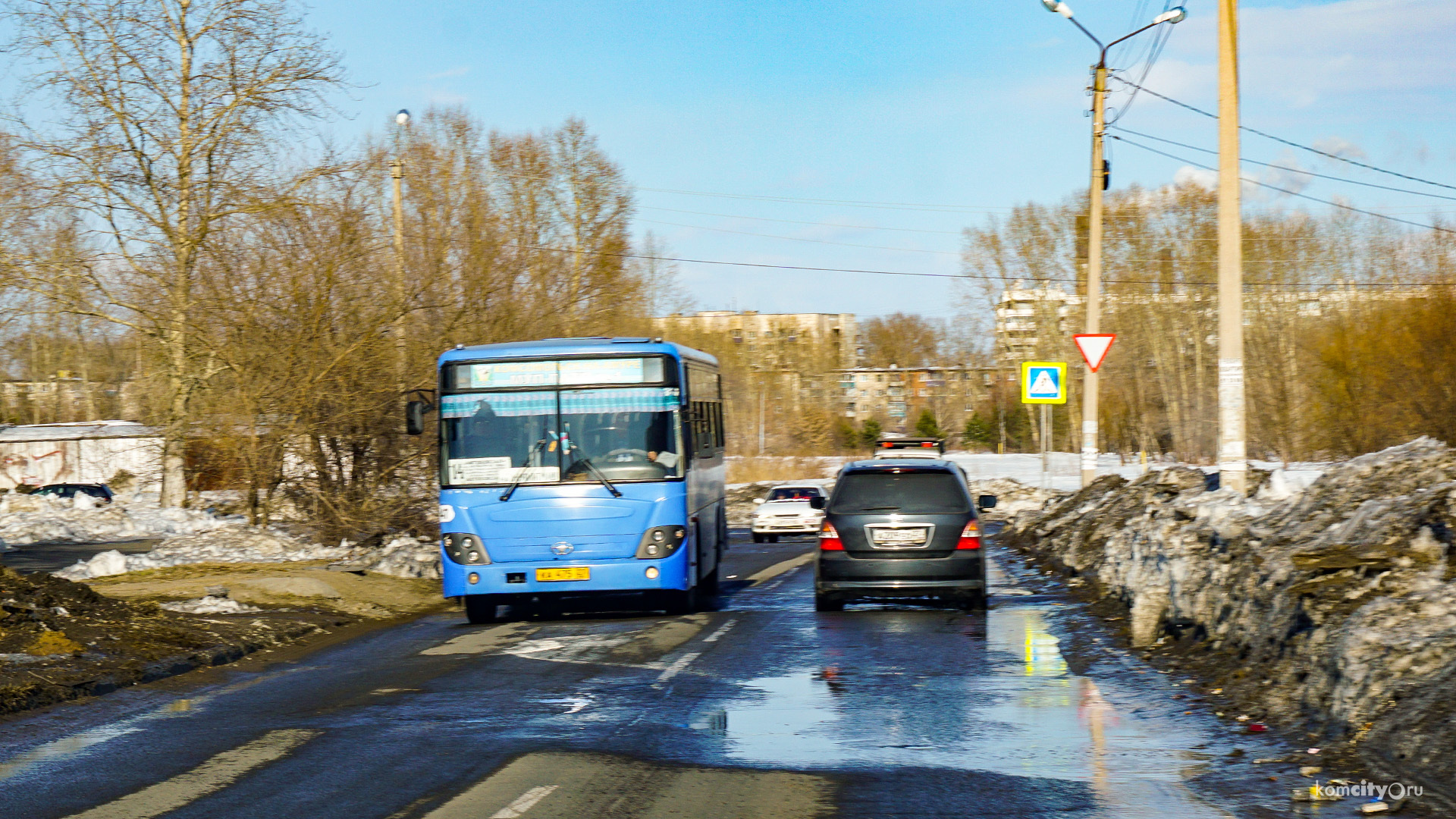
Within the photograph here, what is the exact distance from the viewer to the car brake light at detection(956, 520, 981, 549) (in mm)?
15406

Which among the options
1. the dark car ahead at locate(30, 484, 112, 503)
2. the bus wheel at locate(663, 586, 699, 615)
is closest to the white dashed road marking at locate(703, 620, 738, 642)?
the bus wheel at locate(663, 586, 699, 615)

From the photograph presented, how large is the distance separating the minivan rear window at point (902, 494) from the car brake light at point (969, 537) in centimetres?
20

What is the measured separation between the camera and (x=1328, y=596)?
9.28 meters

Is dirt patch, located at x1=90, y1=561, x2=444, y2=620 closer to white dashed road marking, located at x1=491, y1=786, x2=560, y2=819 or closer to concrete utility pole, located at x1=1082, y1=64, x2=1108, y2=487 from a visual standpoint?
white dashed road marking, located at x1=491, y1=786, x2=560, y2=819

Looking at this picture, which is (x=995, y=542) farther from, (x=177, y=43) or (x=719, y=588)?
(x=177, y=43)

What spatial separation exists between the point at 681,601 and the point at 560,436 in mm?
2445

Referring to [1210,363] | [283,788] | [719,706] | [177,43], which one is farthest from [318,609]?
[1210,363]

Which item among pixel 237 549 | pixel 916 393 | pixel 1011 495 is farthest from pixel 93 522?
pixel 916 393

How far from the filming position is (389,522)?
26.0 meters

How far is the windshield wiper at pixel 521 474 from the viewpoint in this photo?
1546cm

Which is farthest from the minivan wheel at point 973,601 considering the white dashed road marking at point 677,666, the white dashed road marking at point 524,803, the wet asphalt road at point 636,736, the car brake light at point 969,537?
the white dashed road marking at point 524,803

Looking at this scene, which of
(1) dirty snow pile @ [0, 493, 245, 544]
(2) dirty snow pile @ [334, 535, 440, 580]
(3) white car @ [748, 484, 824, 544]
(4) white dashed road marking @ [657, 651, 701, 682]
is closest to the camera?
(4) white dashed road marking @ [657, 651, 701, 682]

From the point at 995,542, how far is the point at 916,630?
1811 centimetres

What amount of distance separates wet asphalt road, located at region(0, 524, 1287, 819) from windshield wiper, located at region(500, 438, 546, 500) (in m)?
1.98
